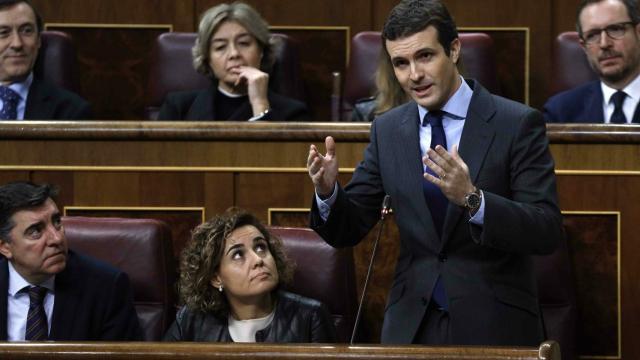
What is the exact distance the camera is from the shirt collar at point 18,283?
5.27 ft

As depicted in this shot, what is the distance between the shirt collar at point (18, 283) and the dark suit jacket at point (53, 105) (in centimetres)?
51

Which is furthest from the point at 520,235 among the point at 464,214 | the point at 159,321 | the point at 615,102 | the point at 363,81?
the point at 363,81

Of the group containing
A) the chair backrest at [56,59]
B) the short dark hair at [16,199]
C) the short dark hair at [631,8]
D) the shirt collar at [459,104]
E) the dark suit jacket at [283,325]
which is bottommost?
the dark suit jacket at [283,325]

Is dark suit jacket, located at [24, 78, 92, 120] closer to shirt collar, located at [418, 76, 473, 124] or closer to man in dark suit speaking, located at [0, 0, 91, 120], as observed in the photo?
Result: man in dark suit speaking, located at [0, 0, 91, 120]

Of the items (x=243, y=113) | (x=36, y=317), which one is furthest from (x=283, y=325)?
(x=243, y=113)

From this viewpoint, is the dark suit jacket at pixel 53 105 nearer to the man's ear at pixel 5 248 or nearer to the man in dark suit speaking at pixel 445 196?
the man's ear at pixel 5 248

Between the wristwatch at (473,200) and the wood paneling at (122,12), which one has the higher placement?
the wood paneling at (122,12)

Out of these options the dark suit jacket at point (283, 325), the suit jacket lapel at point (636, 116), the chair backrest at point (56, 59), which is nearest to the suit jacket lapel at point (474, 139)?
the dark suit jacket at point (283, 325)

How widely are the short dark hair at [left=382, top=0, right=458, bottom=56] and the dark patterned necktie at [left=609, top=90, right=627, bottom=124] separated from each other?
76 centimetres

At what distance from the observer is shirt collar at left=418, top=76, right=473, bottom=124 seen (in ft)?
4.10

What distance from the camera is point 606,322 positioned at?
5.47 feet

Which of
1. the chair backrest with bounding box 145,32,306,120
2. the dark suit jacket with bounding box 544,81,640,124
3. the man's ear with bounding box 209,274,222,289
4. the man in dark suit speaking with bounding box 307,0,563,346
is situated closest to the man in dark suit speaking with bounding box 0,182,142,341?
the man's ear with bounding box 209,274,222,289

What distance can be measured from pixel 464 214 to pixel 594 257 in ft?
1.65

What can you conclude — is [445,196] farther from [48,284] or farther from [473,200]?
[48,284]
